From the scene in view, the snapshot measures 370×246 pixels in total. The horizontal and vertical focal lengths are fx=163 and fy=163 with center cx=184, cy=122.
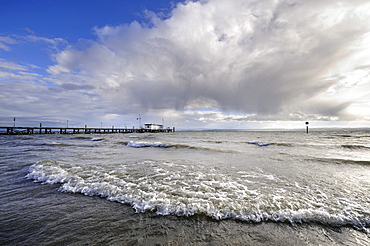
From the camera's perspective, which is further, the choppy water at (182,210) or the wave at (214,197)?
the wave at (214,197)

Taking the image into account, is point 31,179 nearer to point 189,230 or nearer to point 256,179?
point 189,230

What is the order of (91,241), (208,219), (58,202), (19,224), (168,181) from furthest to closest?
(168,181)
(58,202)
(208,219)
(19,224)
(91,241)

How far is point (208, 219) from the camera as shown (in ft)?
11.2

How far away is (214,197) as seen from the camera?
4.48 meters

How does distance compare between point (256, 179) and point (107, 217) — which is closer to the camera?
point (107, 217)

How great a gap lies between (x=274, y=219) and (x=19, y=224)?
5.11 m

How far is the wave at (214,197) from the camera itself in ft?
11.7

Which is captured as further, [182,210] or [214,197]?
[214,197]

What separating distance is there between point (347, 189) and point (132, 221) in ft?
21.9

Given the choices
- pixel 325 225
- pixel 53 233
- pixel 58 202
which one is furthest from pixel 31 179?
pixel 325 225

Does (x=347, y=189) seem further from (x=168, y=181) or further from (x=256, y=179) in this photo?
(x=168, y=181)

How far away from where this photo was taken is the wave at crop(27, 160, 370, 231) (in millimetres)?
3572

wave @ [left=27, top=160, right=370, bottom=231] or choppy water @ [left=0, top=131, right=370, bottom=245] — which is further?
wave @ [left=27, top=160, right=370, bottom=231]

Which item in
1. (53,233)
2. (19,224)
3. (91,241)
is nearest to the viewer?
(91,241)
